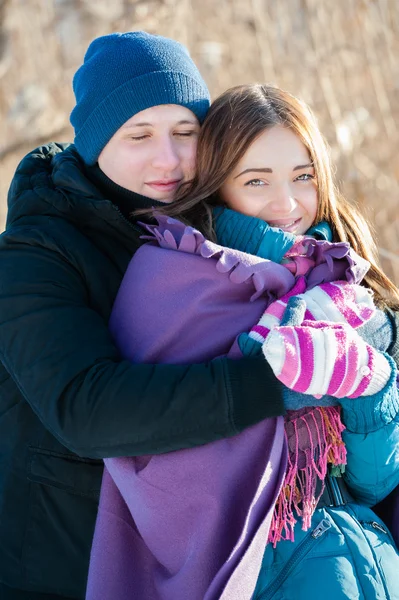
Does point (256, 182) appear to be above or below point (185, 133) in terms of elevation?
below

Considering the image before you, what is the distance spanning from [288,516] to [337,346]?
389mm

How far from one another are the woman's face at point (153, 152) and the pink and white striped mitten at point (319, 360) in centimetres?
66

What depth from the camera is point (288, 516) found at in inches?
66.6

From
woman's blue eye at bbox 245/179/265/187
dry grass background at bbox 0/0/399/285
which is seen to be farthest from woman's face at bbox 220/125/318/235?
dry grass background at bbox 0/0/399/285

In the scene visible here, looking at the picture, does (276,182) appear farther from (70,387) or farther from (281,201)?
(70,387)

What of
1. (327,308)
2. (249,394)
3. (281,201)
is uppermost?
(281,201)

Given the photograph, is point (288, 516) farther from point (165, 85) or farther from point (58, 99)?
point (58, 99)

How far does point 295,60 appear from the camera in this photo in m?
5.05

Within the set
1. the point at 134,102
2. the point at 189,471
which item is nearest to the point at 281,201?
the point at 134,102

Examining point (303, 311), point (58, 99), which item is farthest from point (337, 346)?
point (58, 99)

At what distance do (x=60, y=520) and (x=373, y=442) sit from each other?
75 cm

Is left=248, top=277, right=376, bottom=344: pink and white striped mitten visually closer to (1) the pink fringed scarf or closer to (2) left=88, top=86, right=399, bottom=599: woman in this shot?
(2) left=88, top=86, right=399, bottom=599: woman

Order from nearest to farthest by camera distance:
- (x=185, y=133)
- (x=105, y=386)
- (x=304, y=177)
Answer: (x=105, y=386) < (x=304, y=177) < (x=185, y=133)

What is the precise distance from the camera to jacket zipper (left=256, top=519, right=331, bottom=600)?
1.63 metres
